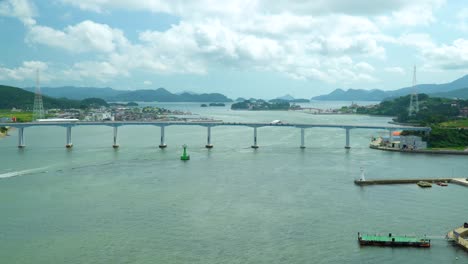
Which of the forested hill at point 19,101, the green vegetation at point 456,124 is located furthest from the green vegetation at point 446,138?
the forested hill at point 19,101

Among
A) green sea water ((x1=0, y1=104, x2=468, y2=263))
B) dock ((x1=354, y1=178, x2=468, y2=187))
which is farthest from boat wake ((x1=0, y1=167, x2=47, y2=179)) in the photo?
dock ((x1=354, y1=178, x2=468, y2=187))

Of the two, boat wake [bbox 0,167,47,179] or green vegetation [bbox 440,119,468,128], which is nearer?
boat wake [bbox 0,167,47,179]

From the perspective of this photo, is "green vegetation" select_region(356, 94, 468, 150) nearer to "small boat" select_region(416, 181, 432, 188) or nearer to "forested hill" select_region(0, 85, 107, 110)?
"small boat" select_region(416, 181, 432, 188)

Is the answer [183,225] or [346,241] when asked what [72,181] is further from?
[346,241]

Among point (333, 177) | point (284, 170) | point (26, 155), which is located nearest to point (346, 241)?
point (333, 177)

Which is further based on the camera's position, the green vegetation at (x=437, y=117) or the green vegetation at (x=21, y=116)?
the green vegetation at (x=21, y=116)

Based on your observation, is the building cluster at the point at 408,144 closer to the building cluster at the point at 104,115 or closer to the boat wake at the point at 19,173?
the boat wake at the point at 19,173
